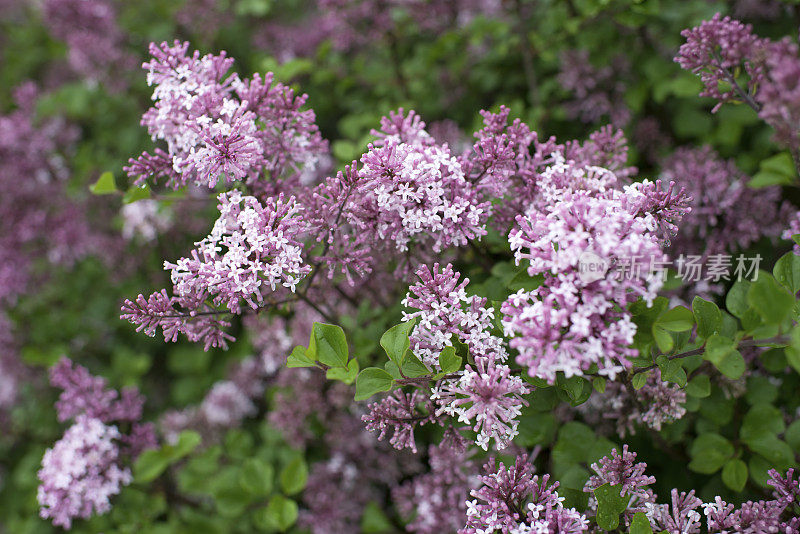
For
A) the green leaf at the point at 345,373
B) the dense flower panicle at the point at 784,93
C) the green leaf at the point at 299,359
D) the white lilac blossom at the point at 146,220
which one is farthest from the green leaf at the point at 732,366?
the white lilac blossom at the point at 146,220

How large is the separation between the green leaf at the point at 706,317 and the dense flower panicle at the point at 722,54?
513 millimetres

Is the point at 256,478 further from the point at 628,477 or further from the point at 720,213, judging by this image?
the point at 720,213

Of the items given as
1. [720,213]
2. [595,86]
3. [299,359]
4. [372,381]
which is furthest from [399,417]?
[595,86]

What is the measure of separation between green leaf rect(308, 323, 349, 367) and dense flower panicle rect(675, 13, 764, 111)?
105 cm

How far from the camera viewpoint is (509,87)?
2799 millimetres

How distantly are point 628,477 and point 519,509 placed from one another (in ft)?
0.85

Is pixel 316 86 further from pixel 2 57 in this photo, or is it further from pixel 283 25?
pixel 2 57

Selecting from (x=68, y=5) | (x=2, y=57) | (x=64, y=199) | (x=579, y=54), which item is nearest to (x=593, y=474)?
(x=579, y=54)

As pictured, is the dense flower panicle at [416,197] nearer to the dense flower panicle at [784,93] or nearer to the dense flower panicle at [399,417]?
the dense flower panicle at [399,417]

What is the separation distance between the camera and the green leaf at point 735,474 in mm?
1527

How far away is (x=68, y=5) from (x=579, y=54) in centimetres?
248

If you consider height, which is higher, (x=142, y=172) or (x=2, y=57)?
(x=2, y=57)

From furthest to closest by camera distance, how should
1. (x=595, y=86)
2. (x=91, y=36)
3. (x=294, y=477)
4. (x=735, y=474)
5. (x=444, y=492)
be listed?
(x=91, y=36) < (x=595, y=86) < (x=294, y=477) < (x=444, y=492) < (x=735, y=474)

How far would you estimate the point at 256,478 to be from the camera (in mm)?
2096
